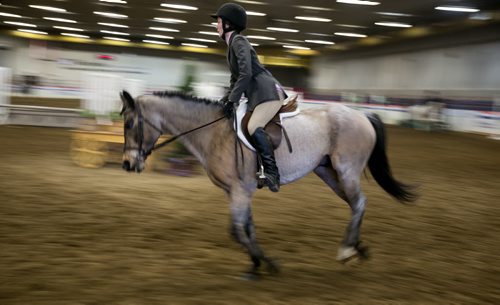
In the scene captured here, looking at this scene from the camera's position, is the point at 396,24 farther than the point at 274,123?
Yes

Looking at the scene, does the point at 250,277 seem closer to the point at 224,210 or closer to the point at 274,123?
the point at 274,123

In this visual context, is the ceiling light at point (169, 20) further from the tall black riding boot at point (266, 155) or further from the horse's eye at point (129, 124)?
the tall black riding boot at point (266, 155)

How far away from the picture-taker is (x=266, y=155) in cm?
404

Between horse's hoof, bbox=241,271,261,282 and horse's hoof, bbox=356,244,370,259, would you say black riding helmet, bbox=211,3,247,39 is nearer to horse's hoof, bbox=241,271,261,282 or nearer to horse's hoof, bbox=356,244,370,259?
horse's hoof, bbox=241,271,261,282

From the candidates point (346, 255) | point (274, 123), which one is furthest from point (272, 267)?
→ point (274, 123)

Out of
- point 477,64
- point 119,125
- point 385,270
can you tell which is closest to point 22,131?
point 119,125

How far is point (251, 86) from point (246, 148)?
0.50 meters

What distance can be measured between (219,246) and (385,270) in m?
1.54

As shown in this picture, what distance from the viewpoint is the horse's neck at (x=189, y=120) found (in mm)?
4195

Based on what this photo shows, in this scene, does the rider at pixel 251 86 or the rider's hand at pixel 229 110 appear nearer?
the rider at pixel 251 86

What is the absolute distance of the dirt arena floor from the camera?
12.2ft

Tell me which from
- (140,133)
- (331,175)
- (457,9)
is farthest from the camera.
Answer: (457,9)

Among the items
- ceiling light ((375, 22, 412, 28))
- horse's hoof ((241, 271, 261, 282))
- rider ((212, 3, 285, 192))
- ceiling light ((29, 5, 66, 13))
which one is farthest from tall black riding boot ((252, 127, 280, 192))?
ceiling light ((29, 5, 66, 13))

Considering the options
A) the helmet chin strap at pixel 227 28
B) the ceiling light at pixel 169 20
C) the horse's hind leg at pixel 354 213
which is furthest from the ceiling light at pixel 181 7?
the horse's hind leg at pixel 354 213
